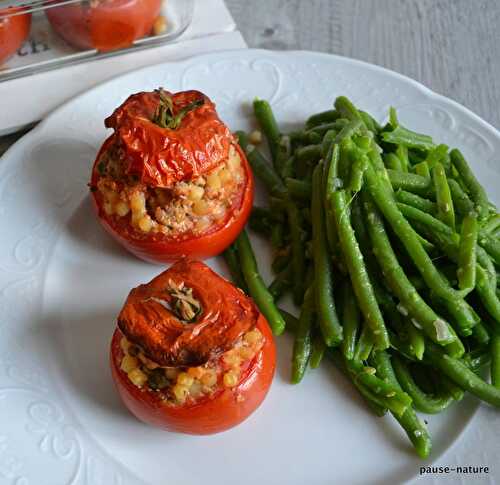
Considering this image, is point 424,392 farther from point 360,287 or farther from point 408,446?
point 360,287

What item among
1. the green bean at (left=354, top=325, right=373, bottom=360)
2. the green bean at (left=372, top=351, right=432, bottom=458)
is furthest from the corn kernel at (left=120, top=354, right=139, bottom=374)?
the green bean at (left=372, top=351, right=432, bottom=458)

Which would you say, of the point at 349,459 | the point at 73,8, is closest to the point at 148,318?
the point at 349,459

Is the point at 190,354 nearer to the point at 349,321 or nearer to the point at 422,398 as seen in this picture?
the point at 349,321

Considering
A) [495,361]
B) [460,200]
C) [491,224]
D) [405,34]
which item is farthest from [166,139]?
[405,34]

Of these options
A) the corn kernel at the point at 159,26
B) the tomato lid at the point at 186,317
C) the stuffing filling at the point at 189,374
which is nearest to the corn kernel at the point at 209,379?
the stuffing filling at the point at 189,374

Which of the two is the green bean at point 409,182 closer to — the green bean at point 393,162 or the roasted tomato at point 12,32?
the green bean at point 393,162
